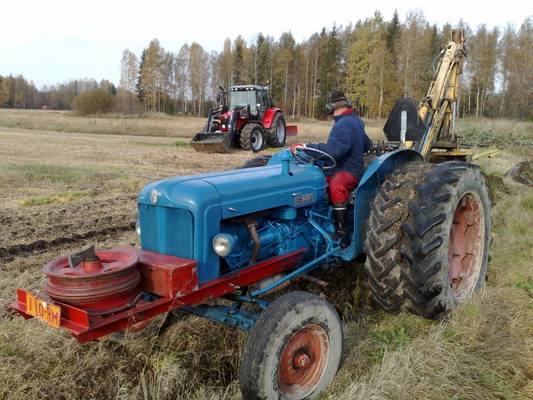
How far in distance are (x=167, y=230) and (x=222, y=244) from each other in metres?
0.39

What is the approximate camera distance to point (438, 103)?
852cm

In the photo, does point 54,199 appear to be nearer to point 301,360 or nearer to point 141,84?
point 301,360

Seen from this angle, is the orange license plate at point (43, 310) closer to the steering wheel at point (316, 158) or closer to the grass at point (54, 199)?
the steering wheel at point (316, 158)

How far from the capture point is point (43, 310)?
8.75 feet

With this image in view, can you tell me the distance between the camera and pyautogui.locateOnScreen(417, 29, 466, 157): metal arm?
8445 mm

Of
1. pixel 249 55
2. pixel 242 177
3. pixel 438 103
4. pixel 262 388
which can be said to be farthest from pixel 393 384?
pixel 249 55

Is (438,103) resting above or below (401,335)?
above

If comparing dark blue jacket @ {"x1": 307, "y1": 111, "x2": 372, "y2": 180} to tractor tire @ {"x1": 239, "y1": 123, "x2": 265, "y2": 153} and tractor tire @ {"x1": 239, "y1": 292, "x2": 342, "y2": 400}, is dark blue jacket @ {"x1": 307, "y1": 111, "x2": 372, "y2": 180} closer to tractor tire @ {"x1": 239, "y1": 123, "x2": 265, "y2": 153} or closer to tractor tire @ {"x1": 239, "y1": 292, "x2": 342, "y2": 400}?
tractor tire @ {"x1": 239, "y1": 292, "x2": 342, "y2": 400}

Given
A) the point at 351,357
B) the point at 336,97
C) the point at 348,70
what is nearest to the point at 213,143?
the point at 336,97

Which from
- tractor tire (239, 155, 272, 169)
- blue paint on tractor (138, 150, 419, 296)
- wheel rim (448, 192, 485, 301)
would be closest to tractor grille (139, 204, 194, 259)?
blue paint on tractor (138, 150, 419, 296)

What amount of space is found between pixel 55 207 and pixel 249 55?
49.5m

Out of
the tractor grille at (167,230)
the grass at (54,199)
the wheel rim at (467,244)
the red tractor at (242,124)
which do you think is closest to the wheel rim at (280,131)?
the red tractor at (242,124)

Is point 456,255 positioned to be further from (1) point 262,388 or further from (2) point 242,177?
(1) point 262,388

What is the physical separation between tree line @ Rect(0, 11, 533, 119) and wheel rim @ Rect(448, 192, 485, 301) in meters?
27.1
